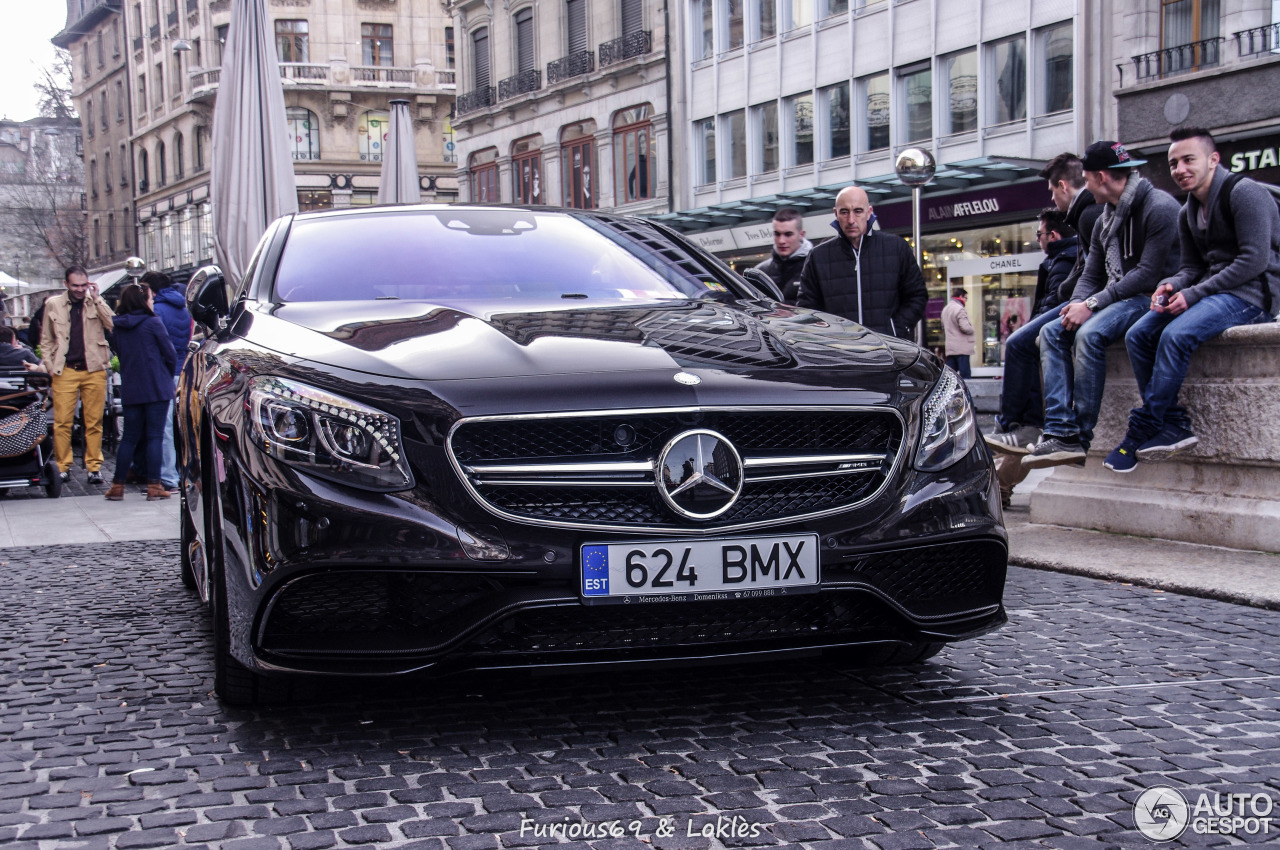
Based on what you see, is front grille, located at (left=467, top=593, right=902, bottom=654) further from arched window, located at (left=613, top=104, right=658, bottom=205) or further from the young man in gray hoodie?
arched window, located at (left=613, top=104, right=658, bottom=205)

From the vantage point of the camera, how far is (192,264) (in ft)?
210

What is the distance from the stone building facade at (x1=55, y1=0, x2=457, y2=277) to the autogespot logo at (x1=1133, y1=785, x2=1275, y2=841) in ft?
183

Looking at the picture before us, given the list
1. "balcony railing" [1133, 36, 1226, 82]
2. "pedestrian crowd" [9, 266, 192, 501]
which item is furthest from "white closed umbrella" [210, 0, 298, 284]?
"balcony railing" [1133, 36, 1226, 82]

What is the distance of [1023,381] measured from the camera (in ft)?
26.7

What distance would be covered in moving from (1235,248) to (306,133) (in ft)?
189

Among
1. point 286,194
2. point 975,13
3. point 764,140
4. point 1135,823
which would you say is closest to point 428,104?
point 764,140

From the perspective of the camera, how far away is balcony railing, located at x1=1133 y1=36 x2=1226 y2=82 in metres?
21.9

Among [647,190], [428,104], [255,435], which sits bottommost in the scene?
[255,435]

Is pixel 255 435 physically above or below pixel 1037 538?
above

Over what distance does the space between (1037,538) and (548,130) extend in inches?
1457

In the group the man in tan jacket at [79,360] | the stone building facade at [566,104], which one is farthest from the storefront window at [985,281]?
the man in tan jacket at [79,360]

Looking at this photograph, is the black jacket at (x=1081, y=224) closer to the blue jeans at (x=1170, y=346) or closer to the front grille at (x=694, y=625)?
the blue jeans at (x=1170, y=346)

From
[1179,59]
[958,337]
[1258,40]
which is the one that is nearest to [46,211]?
[1179,59]

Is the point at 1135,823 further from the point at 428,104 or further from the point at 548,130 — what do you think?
the point at 428,104
